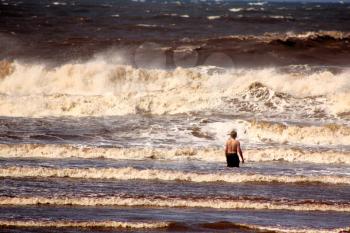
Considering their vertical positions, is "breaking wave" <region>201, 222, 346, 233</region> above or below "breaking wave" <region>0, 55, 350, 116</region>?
below

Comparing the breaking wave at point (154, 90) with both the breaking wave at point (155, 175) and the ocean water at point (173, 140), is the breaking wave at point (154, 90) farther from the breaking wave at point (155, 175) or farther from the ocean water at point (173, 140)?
the breaking wave at point (155, 175)

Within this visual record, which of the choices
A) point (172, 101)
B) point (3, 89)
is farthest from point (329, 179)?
point (3, 89)

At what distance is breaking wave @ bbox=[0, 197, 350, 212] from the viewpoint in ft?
43.3

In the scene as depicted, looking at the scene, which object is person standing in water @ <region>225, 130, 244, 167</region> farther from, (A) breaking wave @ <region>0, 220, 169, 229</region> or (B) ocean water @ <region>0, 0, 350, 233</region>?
(A) breaking wave @ <region>0, 220, 169, 229</region>

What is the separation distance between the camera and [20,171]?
15539 mm

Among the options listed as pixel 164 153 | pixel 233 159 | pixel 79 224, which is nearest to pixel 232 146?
pixel 233 159

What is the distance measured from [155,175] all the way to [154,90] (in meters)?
13.0

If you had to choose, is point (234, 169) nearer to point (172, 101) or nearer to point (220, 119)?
point (220, 119)

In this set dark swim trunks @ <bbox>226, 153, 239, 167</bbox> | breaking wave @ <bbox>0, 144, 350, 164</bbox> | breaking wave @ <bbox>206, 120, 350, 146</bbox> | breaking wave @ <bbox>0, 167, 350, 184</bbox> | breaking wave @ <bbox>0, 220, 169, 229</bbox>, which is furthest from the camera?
breaking wave @ <bbox>206, 120, 350, 146</bbox>

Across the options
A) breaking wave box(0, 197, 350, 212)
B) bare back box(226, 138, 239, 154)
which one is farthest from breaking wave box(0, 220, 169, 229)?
bare back box(226, 138, 239, 154)

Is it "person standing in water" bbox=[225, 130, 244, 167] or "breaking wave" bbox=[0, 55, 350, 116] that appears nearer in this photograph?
"person standing in water" bbox=[225, 130, 244, 167]

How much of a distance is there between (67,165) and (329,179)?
571 centimetres

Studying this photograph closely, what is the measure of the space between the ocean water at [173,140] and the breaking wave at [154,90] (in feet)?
0.22

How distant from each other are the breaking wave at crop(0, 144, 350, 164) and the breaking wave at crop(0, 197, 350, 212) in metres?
4.29
